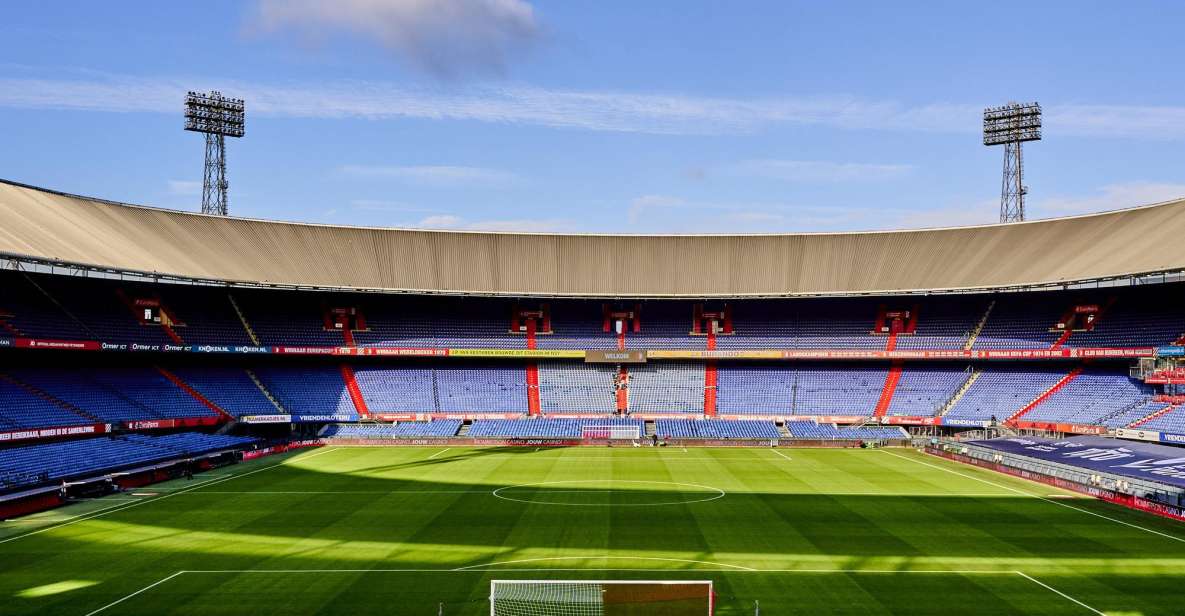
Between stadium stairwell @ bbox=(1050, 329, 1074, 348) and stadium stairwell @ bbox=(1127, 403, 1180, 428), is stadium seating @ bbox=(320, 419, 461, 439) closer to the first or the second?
stadium stairwell @ bbox=(1050, 329, 1074, 348)

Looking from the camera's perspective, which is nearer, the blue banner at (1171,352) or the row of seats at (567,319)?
the blue banner at (1171,352)

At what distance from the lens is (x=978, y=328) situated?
2544 inches

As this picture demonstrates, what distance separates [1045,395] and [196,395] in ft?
198

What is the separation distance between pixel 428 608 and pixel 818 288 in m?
50.5

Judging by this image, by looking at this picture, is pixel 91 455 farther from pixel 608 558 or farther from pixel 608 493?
pixel 608 558

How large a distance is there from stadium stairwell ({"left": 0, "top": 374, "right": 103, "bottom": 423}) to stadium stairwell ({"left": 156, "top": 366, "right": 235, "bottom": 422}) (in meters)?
9.11

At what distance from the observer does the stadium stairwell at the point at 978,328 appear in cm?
6369

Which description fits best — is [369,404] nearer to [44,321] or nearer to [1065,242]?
[44,321]

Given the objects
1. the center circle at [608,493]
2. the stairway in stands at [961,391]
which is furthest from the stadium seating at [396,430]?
the stairway in stands at [961,391]

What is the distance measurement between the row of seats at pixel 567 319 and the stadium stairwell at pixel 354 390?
111 inches

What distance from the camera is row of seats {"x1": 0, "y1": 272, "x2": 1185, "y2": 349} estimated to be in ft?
184

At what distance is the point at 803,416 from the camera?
6444 centimetres

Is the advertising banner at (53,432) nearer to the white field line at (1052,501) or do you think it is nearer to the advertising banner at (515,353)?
the advertising banner at (515,353)

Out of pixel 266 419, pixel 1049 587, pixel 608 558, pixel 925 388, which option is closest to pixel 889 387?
pixel 925 388
